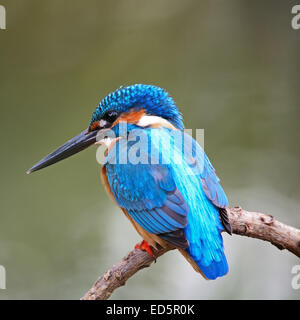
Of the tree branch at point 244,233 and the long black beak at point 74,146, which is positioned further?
the long black beak at point 74,146

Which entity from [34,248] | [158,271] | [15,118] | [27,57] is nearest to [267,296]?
[158,271]

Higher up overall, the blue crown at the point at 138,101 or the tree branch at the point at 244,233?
the blue crown at the point at 138,101

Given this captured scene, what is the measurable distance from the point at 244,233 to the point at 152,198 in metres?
0.40

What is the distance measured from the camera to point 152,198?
1809 millimetres

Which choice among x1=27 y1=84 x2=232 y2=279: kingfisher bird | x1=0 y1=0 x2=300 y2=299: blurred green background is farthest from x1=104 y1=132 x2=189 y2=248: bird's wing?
x1=0 y1=0 x2=300 y2=299: blurred green background

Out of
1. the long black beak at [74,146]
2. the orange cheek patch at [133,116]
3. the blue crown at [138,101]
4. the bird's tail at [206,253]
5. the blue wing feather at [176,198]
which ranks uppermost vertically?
the blue crown at [138,101]

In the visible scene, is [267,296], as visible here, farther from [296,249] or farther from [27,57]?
[27,57]

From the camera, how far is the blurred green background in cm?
278

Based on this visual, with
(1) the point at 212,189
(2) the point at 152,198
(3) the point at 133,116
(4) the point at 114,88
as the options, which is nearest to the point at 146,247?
(2) the point at 152,198

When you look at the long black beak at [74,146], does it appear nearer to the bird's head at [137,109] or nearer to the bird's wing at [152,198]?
the bird's head at [137,109]

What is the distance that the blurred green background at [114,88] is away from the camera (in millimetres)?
2783

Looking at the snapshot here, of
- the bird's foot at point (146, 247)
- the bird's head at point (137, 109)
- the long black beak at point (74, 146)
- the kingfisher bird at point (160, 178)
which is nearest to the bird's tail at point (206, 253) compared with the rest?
the kingfisher bird at point (160, 178)

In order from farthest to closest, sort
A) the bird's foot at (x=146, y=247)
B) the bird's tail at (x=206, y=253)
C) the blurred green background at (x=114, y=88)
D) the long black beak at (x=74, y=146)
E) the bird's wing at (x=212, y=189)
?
the blurred green background at (x=114, y=88) → the long black beak at (x=74, y=146) → the bird's foot at (x=146, y=247) → the bird's wing at (x=212, y=189) → the bird's tail at (x=206, y=253)

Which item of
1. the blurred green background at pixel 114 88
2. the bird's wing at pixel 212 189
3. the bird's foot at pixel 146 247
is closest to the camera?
the bird's wing at pixel 212 189
